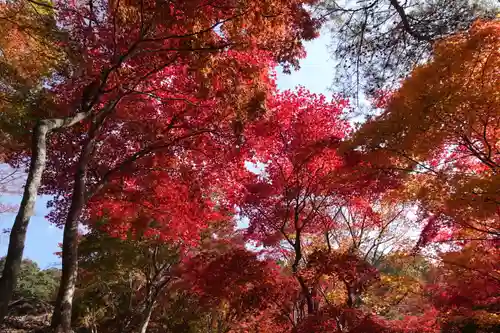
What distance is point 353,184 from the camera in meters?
8.19

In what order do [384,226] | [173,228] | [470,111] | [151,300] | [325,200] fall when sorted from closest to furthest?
[470,111] → [325,200] → [173,228] → [384,226] → [151,300]

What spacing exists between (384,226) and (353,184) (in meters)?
3.15

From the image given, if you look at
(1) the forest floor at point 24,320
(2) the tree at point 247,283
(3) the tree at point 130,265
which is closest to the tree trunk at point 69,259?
(2) the tree at point 247,283

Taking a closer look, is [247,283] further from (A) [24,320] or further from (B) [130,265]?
(A) [24,320]

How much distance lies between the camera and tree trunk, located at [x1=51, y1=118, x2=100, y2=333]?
4.41m

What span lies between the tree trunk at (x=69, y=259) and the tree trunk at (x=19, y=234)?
49.7 inches

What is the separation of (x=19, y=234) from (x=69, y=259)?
174 centimetres

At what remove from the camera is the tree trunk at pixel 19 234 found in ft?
10.3

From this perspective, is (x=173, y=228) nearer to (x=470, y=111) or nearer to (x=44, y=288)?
(x=470, y=111)

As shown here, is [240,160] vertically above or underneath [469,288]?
above

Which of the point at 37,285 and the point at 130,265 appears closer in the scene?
the point at 130,265

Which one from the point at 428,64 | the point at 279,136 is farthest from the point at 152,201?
the point at 428,64

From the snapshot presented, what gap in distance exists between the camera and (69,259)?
4840 mm

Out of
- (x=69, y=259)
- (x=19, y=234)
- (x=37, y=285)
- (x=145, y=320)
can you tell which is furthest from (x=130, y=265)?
(x=37, y=285)
